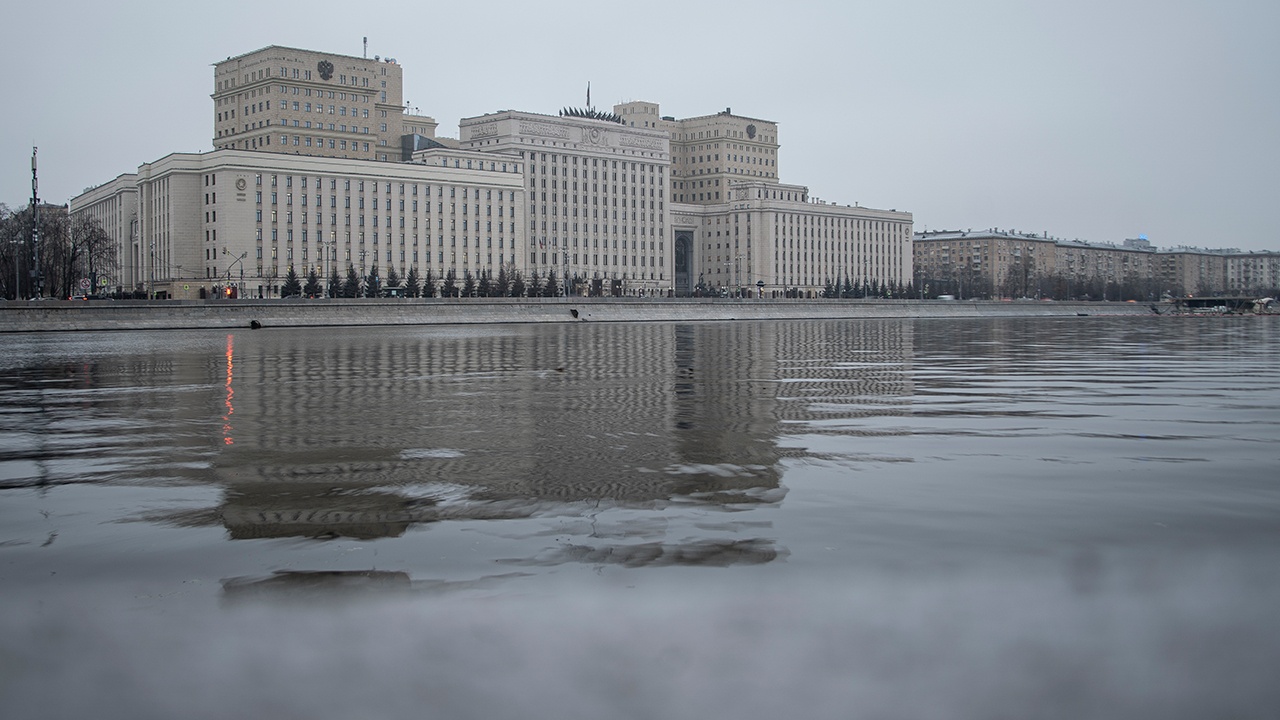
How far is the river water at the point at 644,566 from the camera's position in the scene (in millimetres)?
5496

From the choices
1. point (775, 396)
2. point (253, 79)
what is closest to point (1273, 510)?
point (775, 396)

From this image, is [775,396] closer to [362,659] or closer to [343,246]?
[362,659]

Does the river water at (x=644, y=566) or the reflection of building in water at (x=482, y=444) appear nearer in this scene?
the river water at (x=644, y=566)

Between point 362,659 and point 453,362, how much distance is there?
28.7 metres

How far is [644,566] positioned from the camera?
7.46m

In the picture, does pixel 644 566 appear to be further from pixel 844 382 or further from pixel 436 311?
pixel 436 311

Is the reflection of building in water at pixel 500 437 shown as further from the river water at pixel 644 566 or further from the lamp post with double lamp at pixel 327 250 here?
the lamp post with double lamp at pixel 327 250

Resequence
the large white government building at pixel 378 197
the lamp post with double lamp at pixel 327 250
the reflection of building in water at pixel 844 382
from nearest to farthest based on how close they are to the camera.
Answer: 1. the reflection of building in water at pixel 844 382
2. the large white government building at pixel 378 197
3. the lamp post with double lamp at pixel 327 250

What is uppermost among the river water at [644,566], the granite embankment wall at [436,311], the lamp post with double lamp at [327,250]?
the lamp post with double lamp at [327,250]

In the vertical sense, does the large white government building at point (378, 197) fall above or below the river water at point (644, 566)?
above

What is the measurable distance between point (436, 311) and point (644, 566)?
87334 millimetres

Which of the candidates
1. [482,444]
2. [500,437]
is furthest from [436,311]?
[482,444]

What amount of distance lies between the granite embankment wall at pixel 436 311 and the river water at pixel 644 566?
205ft

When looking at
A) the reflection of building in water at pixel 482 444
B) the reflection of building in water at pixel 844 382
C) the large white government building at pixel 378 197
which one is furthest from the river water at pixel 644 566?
the large white government building at pixel 378 197
